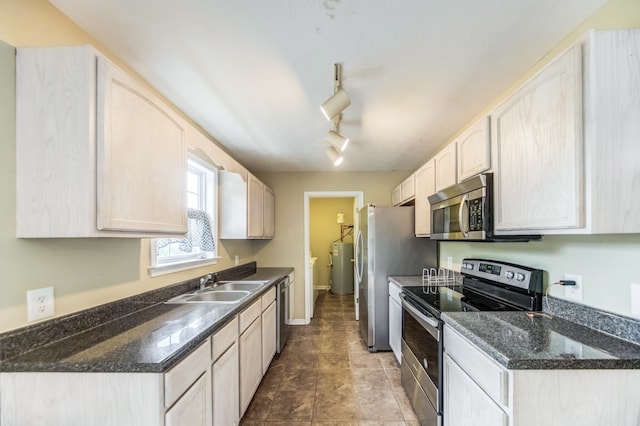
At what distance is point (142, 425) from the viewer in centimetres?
98

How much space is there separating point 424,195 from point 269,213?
2103 millimetres

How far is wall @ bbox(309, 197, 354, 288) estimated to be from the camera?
264 inches

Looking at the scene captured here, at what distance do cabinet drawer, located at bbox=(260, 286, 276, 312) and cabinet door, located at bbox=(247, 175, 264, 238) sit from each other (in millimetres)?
658

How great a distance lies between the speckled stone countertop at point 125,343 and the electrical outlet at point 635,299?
1.86 m

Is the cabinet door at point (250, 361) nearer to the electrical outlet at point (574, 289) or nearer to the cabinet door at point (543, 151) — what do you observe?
the cabinet door at point (543, 151)

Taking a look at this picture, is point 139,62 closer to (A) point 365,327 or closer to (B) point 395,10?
(B) point 395,10

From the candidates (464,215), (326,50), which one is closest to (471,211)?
(464,215)

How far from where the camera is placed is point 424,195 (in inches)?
108

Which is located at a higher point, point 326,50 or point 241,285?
point 326,50

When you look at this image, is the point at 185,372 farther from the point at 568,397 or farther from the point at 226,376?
the point at 568,397

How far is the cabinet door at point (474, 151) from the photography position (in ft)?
5.42

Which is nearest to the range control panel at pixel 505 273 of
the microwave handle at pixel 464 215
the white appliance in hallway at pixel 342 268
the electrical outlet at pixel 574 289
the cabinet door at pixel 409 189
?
the electrical outlet at pixel 574 289

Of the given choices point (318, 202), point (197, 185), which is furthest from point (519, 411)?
Result: point (318, 202)

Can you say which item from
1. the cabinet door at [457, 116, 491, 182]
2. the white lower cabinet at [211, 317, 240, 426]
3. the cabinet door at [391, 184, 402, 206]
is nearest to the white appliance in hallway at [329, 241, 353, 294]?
the cabinet door at [391, 184, 402, 206]
